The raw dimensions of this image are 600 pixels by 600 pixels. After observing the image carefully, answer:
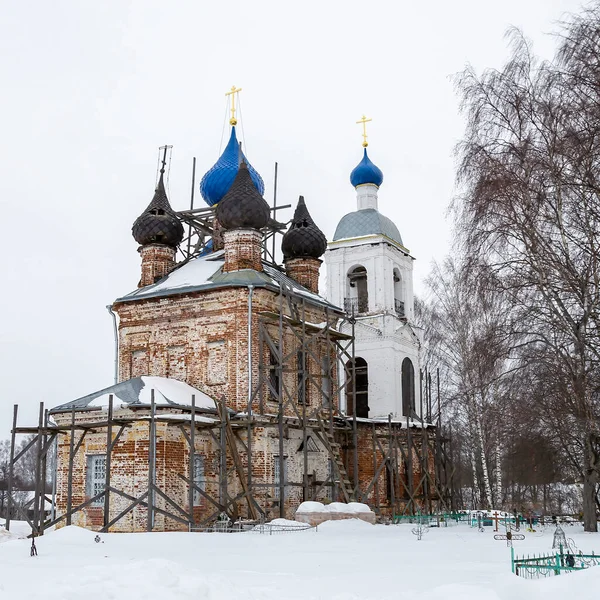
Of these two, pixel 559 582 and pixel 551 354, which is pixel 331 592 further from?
pixel 551 354

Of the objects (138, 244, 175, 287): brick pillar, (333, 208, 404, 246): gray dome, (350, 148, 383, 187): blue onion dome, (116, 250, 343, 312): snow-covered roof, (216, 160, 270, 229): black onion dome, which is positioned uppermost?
(350, 148, 383, 187): blue onion dome

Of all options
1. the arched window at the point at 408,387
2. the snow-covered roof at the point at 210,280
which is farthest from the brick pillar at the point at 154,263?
the arched window at the point at 408,387

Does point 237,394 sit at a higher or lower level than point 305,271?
lower

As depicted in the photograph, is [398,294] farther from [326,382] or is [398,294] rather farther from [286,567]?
[286,567]

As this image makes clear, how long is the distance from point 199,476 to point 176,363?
3297 mm

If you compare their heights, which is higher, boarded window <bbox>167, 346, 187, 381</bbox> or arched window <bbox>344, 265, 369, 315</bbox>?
arched window <bbox>344, 265, 369, 315</bbox>

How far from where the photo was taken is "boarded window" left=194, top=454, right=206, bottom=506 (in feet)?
61.1

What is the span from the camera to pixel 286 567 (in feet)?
33.6

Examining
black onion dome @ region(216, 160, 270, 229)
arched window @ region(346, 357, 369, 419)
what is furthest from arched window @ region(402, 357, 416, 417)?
black onion dome @ region(216, 160, 270, 229)

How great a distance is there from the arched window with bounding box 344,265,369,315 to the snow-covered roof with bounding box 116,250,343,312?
16.2 feet

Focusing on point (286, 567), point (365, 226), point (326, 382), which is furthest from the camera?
point (365, 226)

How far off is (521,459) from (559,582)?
19.9 meters

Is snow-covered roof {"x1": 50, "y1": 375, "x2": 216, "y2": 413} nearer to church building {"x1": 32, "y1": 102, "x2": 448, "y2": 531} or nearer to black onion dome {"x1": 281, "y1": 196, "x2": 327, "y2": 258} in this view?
church building {"x1": 32, "y1": 102, "x2": 448, "y2": 531}

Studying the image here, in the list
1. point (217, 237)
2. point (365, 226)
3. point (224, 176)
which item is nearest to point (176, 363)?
point (217, 237)
